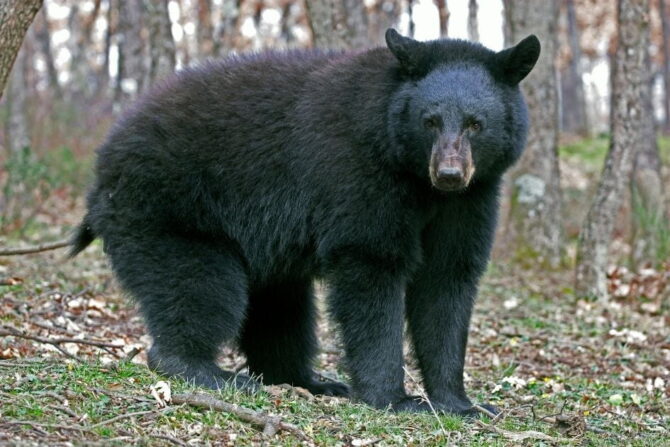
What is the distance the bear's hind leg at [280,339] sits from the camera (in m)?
6.43

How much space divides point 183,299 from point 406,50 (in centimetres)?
210

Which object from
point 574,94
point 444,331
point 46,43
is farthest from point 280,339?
point 574,94

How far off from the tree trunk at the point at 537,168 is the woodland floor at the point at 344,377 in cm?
71

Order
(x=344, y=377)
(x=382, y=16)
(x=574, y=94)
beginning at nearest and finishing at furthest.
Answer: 1. (x=344, y=377)
2. (x=382, y=16)
3. (x=574, y=94)

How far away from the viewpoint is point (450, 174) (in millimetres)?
5086

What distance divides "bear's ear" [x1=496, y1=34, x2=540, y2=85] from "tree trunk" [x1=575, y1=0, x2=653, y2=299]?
444 cm

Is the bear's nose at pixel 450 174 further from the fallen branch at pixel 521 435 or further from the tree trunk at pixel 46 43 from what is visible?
the tree trunk at pixel 46 43

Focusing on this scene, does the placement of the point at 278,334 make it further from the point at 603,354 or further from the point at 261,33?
the point at 261,33

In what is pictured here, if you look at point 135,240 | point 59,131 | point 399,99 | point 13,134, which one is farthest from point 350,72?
point 59,131

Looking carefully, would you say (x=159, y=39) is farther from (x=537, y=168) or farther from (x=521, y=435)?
(x=521, y=435)

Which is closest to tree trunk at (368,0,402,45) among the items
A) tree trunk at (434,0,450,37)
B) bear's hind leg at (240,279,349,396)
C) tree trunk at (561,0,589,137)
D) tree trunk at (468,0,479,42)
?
tree trunk at (561,0,589,137)

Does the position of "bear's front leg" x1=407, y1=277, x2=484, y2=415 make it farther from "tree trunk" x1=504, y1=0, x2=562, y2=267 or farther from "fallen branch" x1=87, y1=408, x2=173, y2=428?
"tree trunk" x1=504, y1=0, x2=562, y2=267

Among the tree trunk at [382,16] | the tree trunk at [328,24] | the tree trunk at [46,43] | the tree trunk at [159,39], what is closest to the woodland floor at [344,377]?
the tree trunk at [159,39]

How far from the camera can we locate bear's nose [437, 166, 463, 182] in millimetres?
5082
